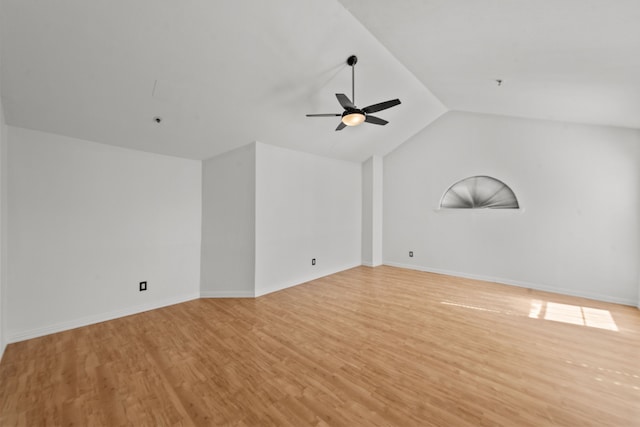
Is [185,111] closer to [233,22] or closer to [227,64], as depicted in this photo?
[227,64]

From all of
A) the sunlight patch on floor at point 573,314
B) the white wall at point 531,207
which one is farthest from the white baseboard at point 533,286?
the sunlight patch on floor at point 573,314

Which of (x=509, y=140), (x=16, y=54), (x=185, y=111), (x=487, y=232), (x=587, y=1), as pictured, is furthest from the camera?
(x=487, y=232)

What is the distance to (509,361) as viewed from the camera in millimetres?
2088

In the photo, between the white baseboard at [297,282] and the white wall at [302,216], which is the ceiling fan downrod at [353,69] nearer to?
the white wall at [302,216]

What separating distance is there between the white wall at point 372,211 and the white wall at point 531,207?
16.3 inches

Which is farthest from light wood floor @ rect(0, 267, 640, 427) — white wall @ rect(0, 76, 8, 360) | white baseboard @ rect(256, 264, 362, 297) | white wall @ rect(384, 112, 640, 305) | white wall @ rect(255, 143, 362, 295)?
white wall @ rect(255, 143, 362, 295)

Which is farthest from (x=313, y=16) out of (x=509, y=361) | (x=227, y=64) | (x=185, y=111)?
(x=509, y=361)

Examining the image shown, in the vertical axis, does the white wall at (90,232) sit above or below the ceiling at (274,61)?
below

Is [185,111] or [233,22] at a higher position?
[233,22]

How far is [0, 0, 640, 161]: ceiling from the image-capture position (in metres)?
1.75

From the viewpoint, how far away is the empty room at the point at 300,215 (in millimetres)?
1716

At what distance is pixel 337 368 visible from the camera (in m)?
2.00

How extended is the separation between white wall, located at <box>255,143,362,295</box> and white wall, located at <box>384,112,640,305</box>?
122cm

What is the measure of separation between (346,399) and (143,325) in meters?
2.53
